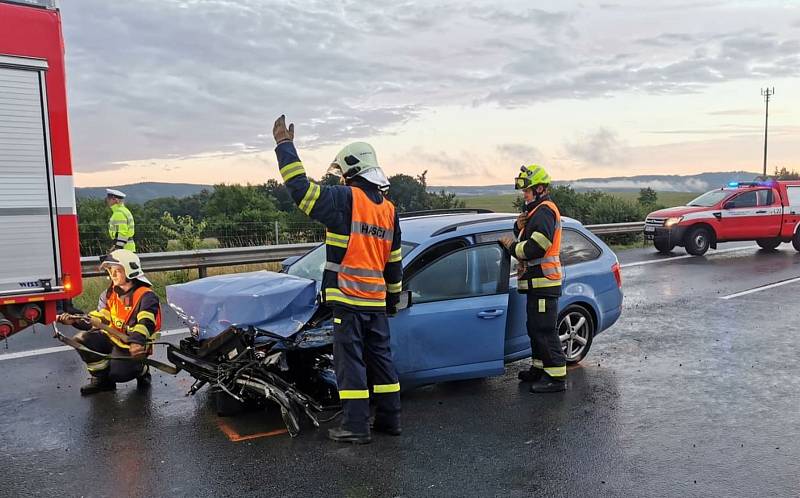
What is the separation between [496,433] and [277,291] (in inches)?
74.5

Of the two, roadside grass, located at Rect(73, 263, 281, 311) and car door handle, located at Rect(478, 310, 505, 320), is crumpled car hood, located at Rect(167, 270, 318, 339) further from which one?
roadside grass, located at Rect(73, 263, 281, 311)

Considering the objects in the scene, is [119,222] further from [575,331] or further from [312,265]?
[575,331]

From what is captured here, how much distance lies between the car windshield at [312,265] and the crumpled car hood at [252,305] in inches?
26.8

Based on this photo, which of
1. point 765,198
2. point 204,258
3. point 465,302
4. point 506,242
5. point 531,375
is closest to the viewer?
point 465,302

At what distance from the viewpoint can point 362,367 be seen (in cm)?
453

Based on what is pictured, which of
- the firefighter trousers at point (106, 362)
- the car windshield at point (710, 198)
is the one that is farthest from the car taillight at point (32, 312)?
the car windshield at point (710, 198)

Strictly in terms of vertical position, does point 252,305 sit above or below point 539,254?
below

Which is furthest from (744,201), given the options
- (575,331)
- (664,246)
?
(575,331)

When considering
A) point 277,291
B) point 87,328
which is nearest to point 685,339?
point 277,291

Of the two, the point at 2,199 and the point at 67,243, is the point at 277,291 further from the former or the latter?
the point at 2,199

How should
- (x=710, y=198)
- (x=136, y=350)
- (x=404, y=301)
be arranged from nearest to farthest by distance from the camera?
(x=404, y=301)
(x=136, y=350)
(x=710, y=198)

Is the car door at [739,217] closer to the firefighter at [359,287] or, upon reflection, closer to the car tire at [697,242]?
the car tire at [697,242]

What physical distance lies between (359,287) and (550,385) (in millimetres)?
2106

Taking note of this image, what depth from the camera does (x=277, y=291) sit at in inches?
186
